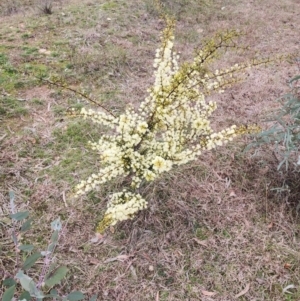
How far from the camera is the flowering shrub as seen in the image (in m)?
1.82

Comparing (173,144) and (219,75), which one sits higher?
(219,75)

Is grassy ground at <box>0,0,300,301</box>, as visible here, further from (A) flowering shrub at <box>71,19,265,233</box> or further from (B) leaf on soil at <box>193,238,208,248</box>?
(A) flowering shrub at <box>71,19,265,233</box>

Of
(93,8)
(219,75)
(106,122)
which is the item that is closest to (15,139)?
(106,122)

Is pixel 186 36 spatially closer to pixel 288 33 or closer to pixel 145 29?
pixel 145 29

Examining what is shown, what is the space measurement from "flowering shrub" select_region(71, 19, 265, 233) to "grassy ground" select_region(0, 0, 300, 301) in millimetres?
347

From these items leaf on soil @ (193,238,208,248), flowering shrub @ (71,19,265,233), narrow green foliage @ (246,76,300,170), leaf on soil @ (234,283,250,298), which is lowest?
leaf on soil @ (234,283,250,298)

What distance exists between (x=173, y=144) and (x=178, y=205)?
615 millimetres

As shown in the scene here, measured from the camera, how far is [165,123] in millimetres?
2023

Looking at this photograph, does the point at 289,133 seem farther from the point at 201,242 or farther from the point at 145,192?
the point at 145,192

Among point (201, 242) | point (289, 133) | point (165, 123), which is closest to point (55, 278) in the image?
point (165, 123)

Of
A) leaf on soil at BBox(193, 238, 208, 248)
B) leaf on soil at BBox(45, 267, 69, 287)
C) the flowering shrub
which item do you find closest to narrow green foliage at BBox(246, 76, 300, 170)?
the flowering shrub

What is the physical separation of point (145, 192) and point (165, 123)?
658mm

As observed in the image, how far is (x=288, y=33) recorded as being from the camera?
4.97m

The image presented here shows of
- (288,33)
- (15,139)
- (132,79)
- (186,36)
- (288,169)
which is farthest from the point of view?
(288,33)
